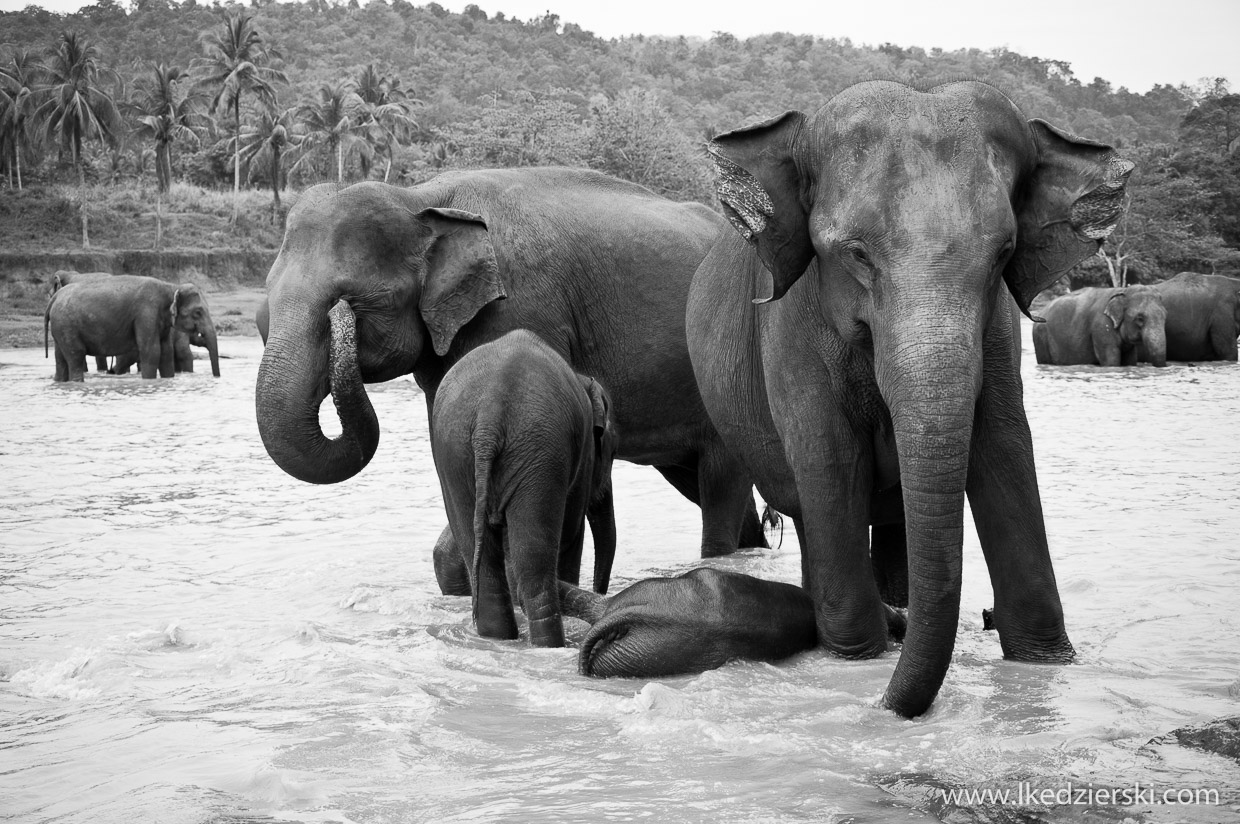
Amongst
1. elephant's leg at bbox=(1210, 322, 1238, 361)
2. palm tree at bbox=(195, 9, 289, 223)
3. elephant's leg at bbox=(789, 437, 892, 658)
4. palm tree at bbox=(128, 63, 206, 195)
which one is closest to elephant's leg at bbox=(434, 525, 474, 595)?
elephant's leg at bbox=(789, 437, 892, 658)

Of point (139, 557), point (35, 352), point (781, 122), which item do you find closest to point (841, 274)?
point (781, 122)

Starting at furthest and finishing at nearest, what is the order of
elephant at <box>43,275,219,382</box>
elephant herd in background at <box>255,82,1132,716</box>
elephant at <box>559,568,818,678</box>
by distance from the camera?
elephant at <box>43,275,219,382</box>
elephant at <box>559,568,818,678</box>
elephant herd in background at <box>255,82,1132,716</box>

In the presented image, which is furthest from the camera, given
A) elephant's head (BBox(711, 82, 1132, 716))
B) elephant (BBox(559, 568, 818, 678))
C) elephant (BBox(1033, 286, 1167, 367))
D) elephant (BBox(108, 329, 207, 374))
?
elephant (BBox(108, 329, 207, 374))

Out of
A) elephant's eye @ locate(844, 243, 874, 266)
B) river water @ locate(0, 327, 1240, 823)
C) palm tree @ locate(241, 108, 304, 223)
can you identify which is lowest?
river water @ locate(0, 327, 1240, 823)

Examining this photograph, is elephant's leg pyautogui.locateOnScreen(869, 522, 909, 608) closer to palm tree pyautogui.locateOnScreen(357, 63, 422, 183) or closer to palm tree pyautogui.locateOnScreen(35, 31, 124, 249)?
palm tree pyautogui.locateOnScreen(35, 31, 124, 249)

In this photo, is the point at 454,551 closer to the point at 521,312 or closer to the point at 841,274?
the point at 521,312

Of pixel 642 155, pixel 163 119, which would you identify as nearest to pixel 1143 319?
pixel 642 155

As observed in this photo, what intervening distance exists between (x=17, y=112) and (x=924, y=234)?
72.1 metres

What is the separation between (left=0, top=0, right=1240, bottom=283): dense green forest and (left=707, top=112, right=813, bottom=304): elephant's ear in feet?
1.69

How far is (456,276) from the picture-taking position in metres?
7.14

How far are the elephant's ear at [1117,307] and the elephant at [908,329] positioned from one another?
73.9ft

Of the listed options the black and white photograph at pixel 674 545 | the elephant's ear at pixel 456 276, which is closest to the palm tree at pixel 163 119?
the black and white photograph at pixel 674 545

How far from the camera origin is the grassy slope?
1954 inches

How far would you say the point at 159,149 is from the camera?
207 ft
